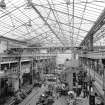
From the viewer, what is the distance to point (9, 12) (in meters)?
12.5

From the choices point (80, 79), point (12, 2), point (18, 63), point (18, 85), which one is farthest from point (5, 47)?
point (80, 79)

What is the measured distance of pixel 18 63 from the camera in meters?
15.8

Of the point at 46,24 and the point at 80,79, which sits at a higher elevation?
the point at 46,24

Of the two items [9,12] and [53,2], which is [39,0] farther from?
[9,12]

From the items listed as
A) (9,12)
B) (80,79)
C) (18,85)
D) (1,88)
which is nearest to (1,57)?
(1,88)

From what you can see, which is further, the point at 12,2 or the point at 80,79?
the point at 80,79

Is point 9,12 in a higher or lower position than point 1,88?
higher

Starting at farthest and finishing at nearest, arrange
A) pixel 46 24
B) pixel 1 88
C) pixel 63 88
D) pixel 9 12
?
1. pixel 46 24
2. pixel 63 88
3. pixel 1 88
4. pixel 9 12

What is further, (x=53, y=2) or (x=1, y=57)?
(x=1, y=57)

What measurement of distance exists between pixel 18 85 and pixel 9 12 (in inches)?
341

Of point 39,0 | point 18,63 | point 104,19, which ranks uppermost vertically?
point 39,0

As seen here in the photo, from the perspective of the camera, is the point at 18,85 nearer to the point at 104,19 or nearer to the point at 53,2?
the point at 53,2

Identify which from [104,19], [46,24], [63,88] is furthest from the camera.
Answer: [46,24]

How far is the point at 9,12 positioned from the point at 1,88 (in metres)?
7.01
